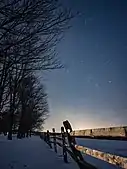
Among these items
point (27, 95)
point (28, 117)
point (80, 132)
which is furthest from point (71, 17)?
point (28, 117)

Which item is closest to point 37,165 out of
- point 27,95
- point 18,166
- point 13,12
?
point 18,166

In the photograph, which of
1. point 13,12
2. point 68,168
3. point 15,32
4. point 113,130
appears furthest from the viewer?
point 68,168

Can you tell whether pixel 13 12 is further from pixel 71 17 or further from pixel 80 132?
pixel 80 132

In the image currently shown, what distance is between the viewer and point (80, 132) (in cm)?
664

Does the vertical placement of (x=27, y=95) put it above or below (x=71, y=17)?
above

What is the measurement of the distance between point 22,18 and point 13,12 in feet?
1.00

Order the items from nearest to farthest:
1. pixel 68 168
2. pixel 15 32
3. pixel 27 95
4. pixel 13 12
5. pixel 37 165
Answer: pixel 13 12
pixel 15 32
pixel 68 168
pixel 37 165
pixel 27 95

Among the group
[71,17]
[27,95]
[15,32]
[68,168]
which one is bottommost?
[68,168]

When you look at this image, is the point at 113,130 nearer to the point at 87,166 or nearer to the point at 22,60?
the point at 87,166

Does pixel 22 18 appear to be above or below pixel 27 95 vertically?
below

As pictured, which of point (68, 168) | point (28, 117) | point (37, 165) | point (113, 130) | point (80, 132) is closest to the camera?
point (113, 130)

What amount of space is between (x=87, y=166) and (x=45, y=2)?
384 cm

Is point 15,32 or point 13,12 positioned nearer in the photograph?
point 13,12

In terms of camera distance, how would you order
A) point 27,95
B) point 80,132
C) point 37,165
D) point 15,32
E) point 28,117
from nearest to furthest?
point 15,32 → point 80,132 → point 37,165 → point 27,95 → point 28,117
